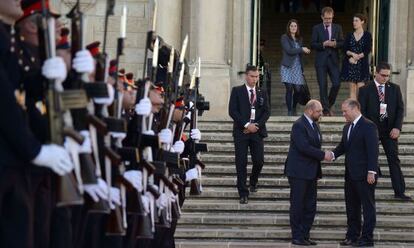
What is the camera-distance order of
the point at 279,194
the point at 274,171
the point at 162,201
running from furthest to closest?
the point at 274,171 < the point at 279,194 < the point at 162,201

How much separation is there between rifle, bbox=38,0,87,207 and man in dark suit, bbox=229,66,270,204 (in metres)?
8.45

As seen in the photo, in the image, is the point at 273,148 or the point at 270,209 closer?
the point at 270,209

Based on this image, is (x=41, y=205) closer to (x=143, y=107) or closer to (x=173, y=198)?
(x=143, y=107)

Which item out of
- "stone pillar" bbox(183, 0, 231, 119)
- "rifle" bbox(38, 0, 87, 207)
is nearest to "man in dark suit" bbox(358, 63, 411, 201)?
"stone pillar" bbox(183, 0, 231, 119)

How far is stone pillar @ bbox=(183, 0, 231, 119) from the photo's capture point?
19703 mm

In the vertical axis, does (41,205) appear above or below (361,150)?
above

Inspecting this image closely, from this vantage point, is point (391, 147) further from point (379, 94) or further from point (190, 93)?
point (190, 93)

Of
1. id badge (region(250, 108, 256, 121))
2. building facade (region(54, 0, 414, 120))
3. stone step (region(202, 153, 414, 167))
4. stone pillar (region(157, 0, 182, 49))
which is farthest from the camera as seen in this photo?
stone pillar (region(157, 0, 182, 49))

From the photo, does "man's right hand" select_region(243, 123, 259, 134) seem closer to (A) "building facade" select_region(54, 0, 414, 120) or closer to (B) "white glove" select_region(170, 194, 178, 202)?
(A) "building facade" select_region(54, 0, 414, 120)

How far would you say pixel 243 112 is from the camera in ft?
50.6

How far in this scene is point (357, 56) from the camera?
58.9 ft

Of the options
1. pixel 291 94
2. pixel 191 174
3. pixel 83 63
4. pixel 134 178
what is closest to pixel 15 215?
pixel 83 63

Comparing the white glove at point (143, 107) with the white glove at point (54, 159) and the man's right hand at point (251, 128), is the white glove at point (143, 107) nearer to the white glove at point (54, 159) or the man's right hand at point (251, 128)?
the white glove at point (54, 159)

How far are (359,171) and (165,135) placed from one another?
452 centimetres
